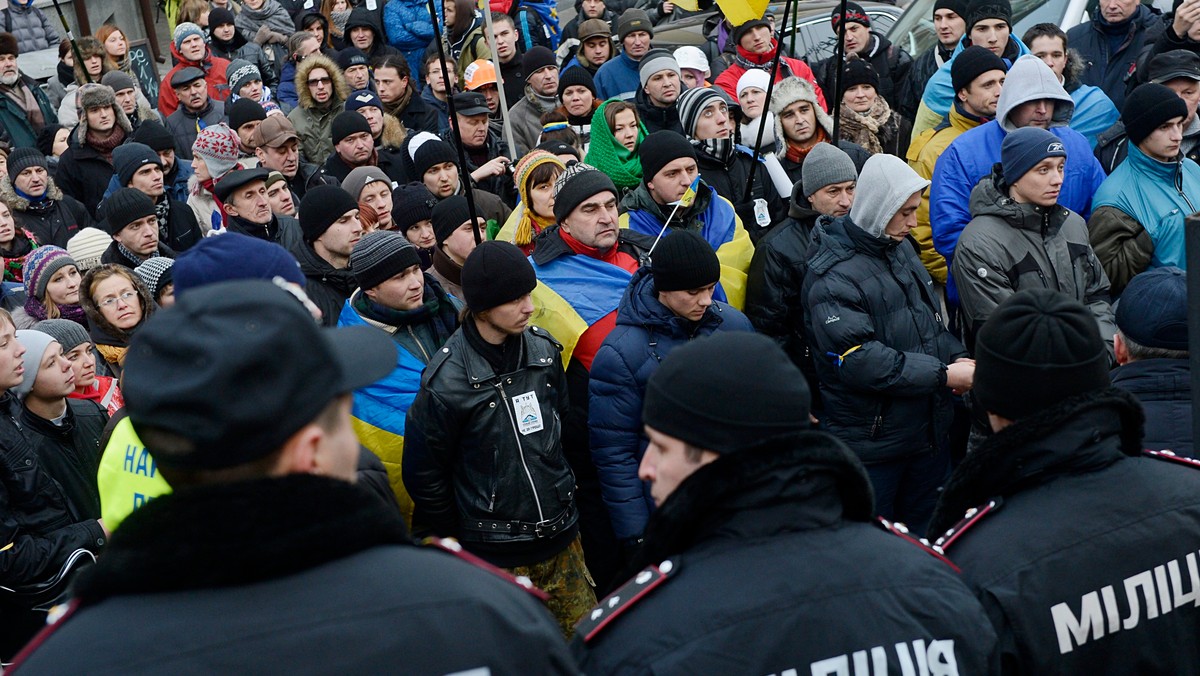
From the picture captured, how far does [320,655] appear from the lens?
152 cm

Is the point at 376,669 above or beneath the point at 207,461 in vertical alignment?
beneath

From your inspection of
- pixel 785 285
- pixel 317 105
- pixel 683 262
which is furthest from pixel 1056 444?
pixel 317 105

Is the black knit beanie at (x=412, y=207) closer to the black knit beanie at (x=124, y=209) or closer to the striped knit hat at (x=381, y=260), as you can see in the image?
the black knit beanie at (x=124, y=209)

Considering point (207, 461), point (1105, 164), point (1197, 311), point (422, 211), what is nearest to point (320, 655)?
point (207, 461)

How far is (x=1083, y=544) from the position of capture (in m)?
2.38

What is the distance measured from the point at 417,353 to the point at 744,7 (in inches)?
97.2

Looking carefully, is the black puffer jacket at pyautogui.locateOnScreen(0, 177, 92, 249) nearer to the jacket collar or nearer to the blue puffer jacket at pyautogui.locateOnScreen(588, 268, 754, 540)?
the blue puffer jacket at pyautogui.locateOnScreen(588, 268, 754, 540)

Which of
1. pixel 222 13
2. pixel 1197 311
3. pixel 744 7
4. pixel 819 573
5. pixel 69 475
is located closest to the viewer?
pixel 819 573

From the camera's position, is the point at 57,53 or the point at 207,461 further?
the point at 57,53

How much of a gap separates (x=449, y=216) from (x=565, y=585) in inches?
76.3

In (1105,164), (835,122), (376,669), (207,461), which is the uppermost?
(207,461)

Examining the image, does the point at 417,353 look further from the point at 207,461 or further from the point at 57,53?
the point at 57,53

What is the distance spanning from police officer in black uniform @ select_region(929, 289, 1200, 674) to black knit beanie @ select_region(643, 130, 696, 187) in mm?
2765

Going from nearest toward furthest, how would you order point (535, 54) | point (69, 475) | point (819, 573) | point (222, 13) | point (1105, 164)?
1. point (819, 573)
2. point (69, 475)
3. point (1105, 164)
4. point (535, 54)
5. point (222, 13)
